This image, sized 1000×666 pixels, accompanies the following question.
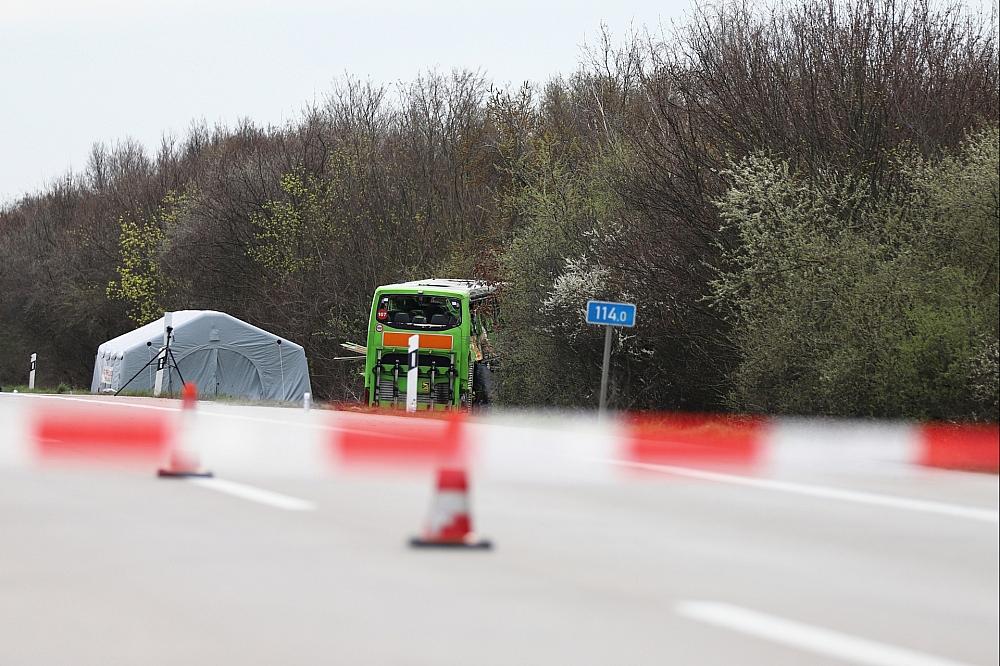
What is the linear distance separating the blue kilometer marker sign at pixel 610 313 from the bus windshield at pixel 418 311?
14.9m

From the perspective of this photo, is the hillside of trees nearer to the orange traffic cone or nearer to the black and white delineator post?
the black and white delineator post

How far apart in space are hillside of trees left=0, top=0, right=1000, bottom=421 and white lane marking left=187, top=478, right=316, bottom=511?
12985 mm

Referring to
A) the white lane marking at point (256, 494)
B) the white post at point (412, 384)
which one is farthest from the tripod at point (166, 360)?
the white lane marking at point (256, 494)

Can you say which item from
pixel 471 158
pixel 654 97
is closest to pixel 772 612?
pixel 654 97

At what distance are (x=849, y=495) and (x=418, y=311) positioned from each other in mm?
28580

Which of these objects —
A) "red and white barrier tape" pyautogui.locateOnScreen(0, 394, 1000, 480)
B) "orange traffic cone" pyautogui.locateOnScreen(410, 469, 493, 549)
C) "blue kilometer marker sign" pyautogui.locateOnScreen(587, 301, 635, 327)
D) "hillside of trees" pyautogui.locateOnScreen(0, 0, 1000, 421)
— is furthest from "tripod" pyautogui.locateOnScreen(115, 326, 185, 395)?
"orange traffic cone" pyautogui.locateOnScreen(410, 469, 493, 549)

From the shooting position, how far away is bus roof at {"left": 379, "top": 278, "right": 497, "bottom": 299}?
4176 cm

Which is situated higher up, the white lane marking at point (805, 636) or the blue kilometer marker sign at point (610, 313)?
the blue kilometer marker sign at point (610, 313)

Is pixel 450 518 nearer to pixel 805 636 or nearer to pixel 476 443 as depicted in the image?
pixel 805 636

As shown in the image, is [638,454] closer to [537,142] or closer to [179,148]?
[537,142]

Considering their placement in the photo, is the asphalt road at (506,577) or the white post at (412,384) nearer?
the asphalt road at (506,577)

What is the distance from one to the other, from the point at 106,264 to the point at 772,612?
8550cm

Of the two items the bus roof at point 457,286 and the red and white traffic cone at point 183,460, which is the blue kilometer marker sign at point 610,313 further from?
the bus roof at point 457,286

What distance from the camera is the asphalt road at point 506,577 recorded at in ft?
22.3
